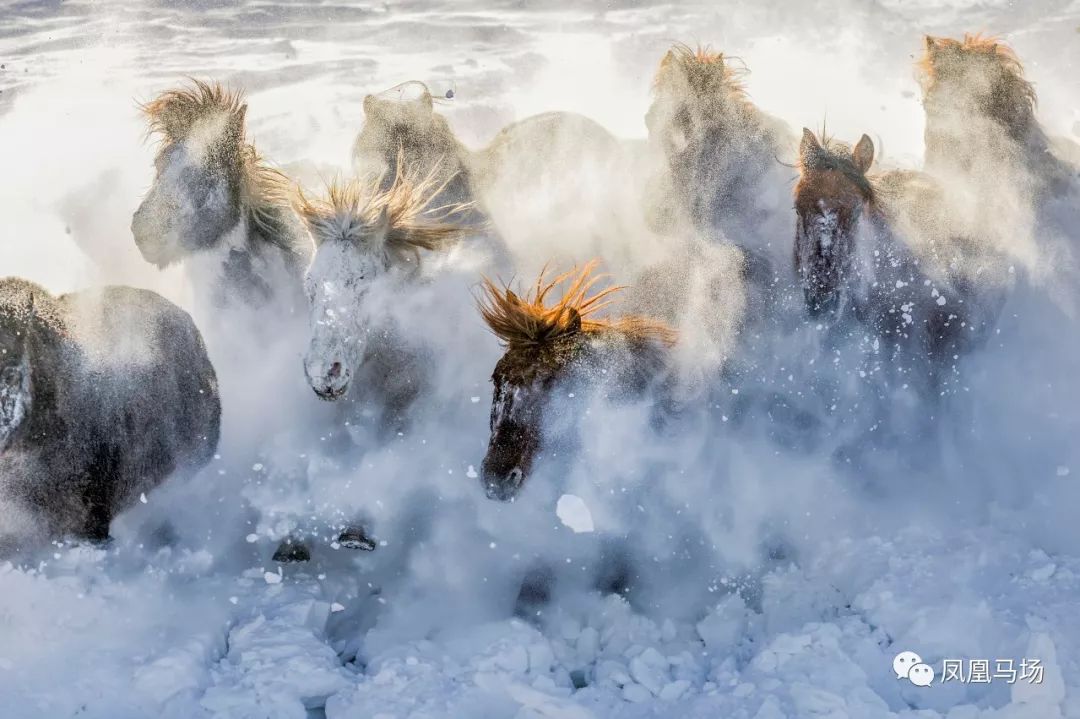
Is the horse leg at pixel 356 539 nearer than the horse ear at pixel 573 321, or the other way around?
the horse ear at pixel 573 321

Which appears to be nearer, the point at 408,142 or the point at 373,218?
the point at 373,218

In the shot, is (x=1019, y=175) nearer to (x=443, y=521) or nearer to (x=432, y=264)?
(x=432, y=264)

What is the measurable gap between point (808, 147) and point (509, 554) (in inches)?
110

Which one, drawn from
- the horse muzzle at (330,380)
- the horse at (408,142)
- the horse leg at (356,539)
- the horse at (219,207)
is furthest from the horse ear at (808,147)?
the horse leg at (356,539)

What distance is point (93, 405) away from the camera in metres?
4.16

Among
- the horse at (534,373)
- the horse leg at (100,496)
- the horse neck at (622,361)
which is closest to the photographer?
the horse at (534,373)

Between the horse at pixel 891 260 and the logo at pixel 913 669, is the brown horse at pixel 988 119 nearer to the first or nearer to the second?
the horse at pixel 891 260

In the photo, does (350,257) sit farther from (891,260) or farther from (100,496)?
(891,260)

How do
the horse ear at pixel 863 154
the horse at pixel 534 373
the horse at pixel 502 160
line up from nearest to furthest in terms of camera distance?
1. the horse at pixel 534 373
2. the horse ear at pixel 863 154
3. the horse at pixel 502 160

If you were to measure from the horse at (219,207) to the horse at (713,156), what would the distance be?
232 centimetres

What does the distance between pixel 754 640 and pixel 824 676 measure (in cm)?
51

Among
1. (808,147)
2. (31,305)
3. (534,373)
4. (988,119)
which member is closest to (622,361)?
(534,373)

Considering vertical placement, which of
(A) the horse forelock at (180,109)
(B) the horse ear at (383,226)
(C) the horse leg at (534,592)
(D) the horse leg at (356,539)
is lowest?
(C) the horse leg at (534,592)

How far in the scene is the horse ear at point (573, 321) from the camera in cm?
396
